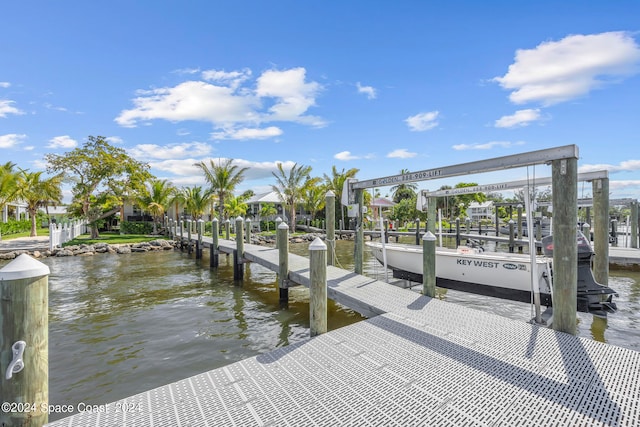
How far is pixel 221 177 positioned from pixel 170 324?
23783 millimetres

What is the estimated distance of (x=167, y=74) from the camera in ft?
43.0

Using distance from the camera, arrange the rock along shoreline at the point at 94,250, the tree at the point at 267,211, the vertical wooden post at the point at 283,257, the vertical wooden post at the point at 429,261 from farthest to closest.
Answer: the tree at the point at 267,211 < the rock along shoreline at the point at 94,250 < the vertical wooden post at the point at 283,257 < the vertical wooden post at the point at 429,261

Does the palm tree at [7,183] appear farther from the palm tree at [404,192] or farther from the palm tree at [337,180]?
the palm tree at [404,192]

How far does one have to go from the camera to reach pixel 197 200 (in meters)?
30.5

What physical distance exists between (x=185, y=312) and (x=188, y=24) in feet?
29.3

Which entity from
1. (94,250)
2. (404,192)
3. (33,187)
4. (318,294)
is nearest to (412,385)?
(318,294)

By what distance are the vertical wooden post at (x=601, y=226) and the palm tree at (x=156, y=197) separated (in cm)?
2962

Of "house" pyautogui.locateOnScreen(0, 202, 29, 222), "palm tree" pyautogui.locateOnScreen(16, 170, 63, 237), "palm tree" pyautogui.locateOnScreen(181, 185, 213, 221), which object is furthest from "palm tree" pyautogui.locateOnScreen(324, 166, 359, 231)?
"house" pyautogui.locateOnScreen(0, 202, 29, 222)

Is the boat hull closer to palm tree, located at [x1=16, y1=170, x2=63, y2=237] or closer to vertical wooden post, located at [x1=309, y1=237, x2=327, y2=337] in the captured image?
vertical wooden post, located at [x1=309, y1=237, x2=327, y2=337]

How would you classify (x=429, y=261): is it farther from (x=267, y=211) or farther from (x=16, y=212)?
(x=16, y=212)

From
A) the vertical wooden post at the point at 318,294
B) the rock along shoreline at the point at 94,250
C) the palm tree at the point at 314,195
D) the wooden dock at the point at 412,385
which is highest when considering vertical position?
the palm tree at the point at 314,195

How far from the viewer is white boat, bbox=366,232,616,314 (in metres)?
6.37

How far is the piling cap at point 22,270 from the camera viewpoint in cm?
249

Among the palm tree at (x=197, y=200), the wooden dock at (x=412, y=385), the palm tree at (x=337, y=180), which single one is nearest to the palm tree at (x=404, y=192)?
the palm tree at (x=337, y=180)
